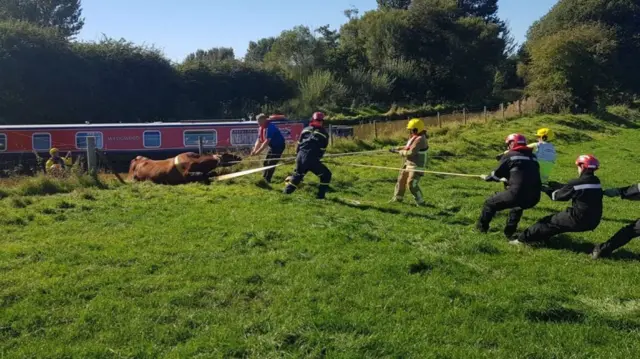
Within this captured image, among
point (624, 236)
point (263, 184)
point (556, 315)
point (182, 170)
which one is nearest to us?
point (556, 315)

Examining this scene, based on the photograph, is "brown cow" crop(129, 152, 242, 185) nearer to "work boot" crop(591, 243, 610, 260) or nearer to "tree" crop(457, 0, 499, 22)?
"work boot" crop(591, 243, 610, 260)

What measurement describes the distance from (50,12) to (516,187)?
72.2 metres

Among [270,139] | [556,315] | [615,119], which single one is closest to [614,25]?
[615,119]

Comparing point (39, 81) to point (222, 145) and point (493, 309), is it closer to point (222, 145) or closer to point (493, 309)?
point (222, 145)

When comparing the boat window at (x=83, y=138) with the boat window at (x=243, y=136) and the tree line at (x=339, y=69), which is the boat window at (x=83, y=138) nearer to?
the boat window at (x=243, y=136)

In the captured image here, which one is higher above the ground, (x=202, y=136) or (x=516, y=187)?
(x=202, y=136)

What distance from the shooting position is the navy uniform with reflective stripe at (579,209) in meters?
7.01

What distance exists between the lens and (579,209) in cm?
702

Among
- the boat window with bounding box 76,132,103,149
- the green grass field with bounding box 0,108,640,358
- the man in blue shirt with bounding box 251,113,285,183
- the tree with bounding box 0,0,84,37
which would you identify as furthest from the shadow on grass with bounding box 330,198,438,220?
the tree with bounding box 0,0,84,37

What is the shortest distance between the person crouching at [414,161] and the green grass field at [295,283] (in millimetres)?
506

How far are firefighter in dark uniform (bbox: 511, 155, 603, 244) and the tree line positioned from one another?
31.0 m

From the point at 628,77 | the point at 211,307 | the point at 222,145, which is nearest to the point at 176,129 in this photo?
the point at 222,145

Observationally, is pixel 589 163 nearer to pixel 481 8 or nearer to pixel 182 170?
pixel 182 170

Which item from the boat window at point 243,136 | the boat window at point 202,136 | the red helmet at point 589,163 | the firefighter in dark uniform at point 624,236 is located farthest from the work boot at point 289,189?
the boat window at point 243,136
